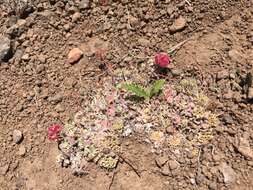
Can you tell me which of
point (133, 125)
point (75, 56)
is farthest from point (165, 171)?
point (75, 56)

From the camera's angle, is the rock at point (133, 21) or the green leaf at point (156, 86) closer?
the green leaf at point (156, 86)

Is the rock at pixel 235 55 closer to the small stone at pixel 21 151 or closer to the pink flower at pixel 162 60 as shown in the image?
the pink flower at pixel 162 60

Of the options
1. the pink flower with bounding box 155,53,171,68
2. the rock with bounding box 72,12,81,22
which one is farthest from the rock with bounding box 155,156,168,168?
the rock with bounding box 72,12,81,22

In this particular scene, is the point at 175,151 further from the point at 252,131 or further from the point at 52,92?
the point at 52,92

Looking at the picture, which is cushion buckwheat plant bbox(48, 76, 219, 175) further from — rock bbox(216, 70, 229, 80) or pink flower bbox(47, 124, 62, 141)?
rock bbox(216, 70, 229, 80)

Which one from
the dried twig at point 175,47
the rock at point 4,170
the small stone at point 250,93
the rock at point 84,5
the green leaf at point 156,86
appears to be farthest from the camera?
the rock at point 84,5

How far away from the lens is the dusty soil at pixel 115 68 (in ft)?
11.9

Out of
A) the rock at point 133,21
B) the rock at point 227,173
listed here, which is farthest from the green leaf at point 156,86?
the rock at point 227,173

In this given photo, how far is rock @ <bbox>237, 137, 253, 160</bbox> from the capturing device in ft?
11.5

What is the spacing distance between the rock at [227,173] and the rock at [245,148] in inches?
6.0

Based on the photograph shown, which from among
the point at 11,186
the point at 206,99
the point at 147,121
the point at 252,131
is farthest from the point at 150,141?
the point at 11,186

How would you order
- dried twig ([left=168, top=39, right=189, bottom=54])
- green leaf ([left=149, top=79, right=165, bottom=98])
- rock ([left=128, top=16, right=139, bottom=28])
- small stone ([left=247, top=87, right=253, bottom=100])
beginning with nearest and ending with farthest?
small stone ([left=247, top=87, right=253, bottom=100]) → green leaf ([left=149, top=79, right=165, bottom=98]) → dried twig ([left=168, top=39, right=189, bottom=54]) → rock ([left=128, top=16, right=139, bottom=28])

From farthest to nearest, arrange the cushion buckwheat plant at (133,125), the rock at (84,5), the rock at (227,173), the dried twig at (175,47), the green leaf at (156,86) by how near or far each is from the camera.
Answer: the rock at (84,5) → the dried twig at (175,47) → the green leaf at (156,86) → the cushion buckwheat plant at (133,125) → the rock at (227,173)

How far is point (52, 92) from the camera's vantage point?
165 inches
